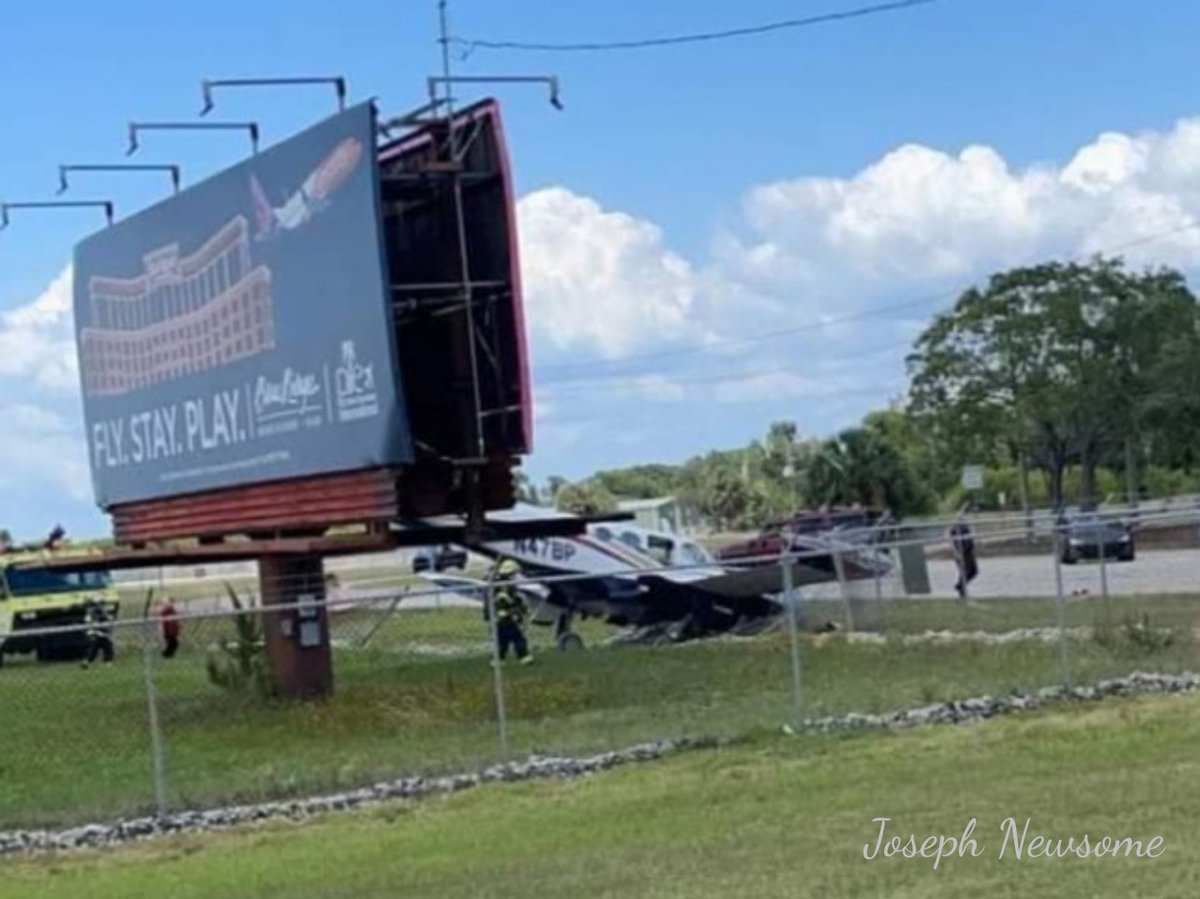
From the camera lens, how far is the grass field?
58.1 feet

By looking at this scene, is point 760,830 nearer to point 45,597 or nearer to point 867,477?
point 45,597

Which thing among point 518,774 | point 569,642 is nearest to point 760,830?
point 518,774

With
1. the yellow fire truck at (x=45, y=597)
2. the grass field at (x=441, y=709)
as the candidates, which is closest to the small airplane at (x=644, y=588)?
the grass field at (x=441, y=709)

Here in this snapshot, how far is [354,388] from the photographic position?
23281 millimetres

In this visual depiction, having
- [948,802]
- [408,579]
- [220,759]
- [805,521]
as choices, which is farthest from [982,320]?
[948,802]

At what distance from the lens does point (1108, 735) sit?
1514 centimetres

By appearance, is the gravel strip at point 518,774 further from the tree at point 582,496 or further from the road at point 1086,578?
the tree at point 582,496

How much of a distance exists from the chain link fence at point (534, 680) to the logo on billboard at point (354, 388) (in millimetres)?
2096

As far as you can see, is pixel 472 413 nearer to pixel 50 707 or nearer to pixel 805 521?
pixel 50 707

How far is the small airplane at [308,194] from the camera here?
23.0 m

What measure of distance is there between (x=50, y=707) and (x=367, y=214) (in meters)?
9.04

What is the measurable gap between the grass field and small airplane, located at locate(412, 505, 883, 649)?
280 cm

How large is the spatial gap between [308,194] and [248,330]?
8.04 feet

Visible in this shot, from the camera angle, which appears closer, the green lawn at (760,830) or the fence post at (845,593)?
the green lawn at (760,830)
